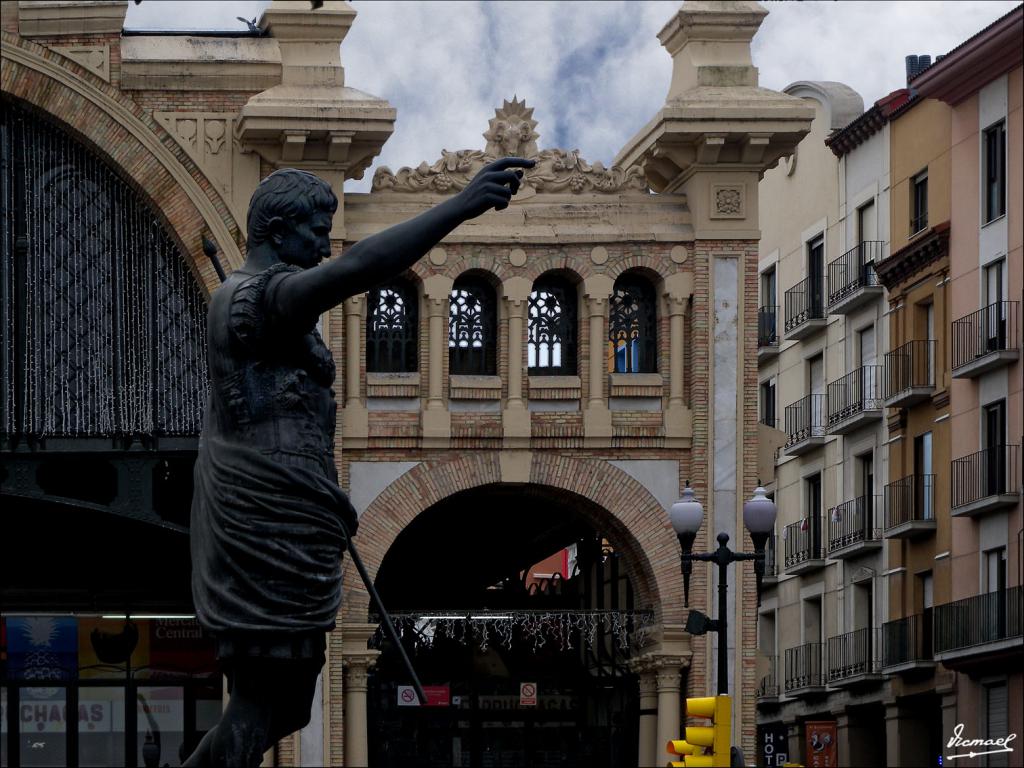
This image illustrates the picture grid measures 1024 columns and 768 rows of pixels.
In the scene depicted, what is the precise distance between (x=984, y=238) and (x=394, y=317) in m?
14.3

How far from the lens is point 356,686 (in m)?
35.6

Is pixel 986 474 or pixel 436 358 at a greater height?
pixel 436 358

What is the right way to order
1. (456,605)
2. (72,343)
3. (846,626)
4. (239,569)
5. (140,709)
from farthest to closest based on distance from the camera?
(846,626) → (456,605) → (140,709) → (72,343) → (239,569)

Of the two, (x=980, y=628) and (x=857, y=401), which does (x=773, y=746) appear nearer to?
(x=857, y=401)

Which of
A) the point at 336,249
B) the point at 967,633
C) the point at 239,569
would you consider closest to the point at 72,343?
the point at 336,249

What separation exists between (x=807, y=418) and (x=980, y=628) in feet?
39.2

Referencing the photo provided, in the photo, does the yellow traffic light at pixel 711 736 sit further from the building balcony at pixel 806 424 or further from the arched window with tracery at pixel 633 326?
the building balcony at pixel 806 424

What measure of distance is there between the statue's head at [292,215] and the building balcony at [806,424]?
46.3 metres

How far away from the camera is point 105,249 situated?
35656 mm

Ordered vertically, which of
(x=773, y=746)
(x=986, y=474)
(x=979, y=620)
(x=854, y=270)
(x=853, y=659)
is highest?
(x=854, y=270)

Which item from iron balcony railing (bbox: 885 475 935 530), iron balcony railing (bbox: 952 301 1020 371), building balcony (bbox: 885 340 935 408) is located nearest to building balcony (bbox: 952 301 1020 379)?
iron balcony railing (bbox: 952 301 1020 371)

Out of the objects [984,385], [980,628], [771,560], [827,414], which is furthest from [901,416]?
[771,560]

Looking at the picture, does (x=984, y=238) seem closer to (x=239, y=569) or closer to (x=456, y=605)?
(x=456, y=605)

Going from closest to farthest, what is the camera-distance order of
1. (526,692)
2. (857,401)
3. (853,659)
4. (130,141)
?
1. (130,141)
2. (526,692)
3. (853,659)
4. (857,401)
